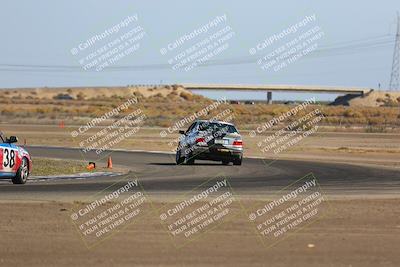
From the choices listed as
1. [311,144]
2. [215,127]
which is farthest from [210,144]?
[311,144]

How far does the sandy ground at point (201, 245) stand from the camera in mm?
10133

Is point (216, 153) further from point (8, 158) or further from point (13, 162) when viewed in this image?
point (8, 158)

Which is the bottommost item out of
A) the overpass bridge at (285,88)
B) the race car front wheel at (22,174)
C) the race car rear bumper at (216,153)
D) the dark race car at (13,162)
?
the overpass bridge at (285,88)

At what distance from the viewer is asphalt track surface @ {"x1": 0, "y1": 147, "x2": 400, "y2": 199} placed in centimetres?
1892

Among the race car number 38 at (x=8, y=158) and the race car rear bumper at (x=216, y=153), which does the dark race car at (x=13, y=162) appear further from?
the race car rear bumper at (x=216, y=153)

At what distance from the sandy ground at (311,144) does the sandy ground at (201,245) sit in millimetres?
21543

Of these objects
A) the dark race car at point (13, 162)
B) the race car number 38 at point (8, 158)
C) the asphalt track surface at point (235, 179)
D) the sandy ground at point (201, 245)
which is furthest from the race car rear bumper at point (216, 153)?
the sandy ground at point (201, 245)

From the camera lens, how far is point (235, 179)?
23047 millimetres

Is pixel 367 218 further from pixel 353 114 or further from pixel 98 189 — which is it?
pixel 353 114

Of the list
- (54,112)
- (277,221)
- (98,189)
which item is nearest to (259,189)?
(98,189)

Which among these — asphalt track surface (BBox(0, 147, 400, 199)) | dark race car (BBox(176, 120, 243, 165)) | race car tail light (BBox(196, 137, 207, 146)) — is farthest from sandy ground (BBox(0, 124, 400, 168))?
race car tail light (BBox(196, 137, 207, 146))

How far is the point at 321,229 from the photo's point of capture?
12711mm

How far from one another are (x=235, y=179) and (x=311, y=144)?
3109 cm

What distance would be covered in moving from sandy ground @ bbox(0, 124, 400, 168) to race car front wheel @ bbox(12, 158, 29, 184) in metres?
16.8
